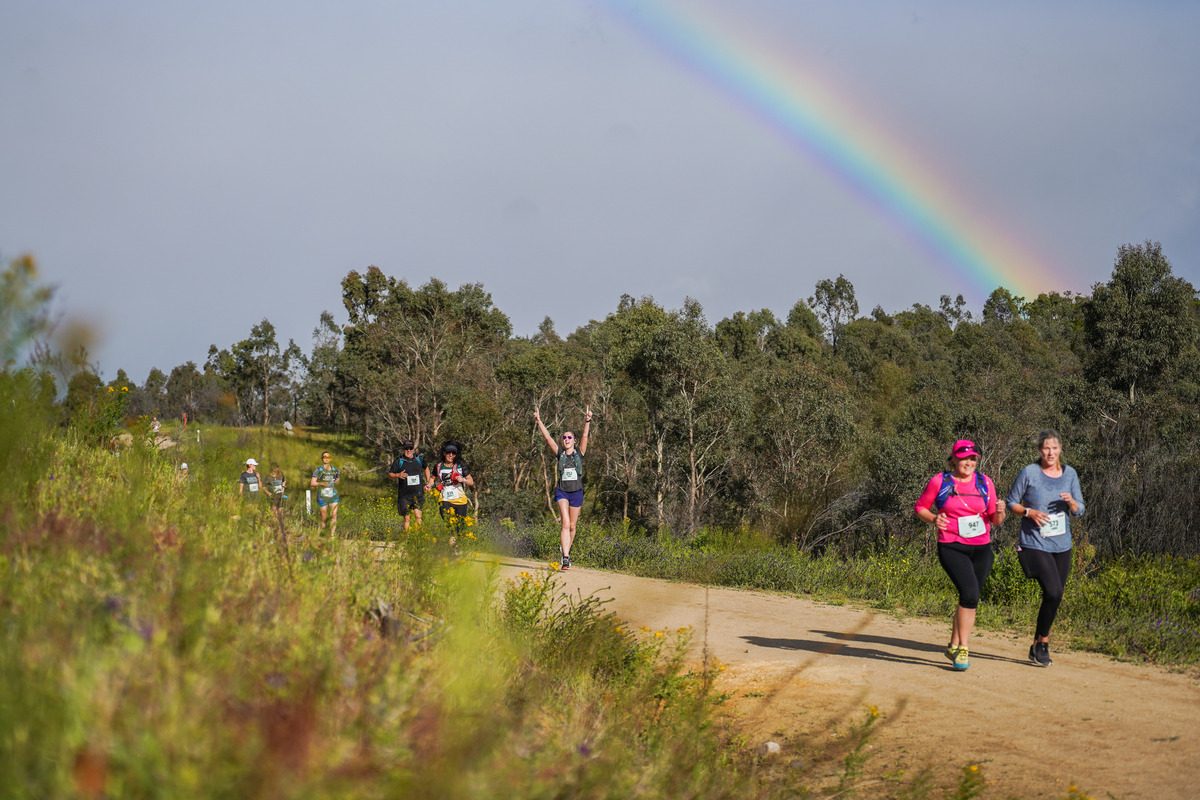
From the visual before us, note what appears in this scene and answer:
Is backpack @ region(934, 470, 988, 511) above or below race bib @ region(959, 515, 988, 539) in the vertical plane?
above

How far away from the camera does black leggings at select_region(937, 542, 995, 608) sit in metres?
7.60

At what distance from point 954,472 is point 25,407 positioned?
21.5 ft

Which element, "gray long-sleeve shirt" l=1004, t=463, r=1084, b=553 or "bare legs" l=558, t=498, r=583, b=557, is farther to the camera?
"bare legs" l=558, t=498, r=583, b=557

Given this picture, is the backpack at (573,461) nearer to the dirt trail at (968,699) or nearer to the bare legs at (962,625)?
the dirt trail at (968,699)

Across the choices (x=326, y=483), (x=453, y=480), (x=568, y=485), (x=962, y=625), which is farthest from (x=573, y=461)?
(x=962, y=625)

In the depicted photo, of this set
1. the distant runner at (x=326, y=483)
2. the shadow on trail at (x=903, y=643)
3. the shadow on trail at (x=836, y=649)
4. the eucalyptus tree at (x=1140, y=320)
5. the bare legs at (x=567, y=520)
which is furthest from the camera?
the eucalyptus tree at (x=1140, y=320)

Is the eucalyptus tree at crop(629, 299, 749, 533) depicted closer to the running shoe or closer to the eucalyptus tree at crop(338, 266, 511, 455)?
the eucalyptus tree at crop(338, 266, 511, 455)

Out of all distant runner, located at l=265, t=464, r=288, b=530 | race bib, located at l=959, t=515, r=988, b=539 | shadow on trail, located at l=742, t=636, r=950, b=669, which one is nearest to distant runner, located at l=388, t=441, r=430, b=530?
distant runner, located at l=265, t=464, r=288, b=530

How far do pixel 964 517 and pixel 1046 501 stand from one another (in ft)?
2.19

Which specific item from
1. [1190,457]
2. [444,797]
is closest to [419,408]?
[1190,457]

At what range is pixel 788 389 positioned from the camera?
4078 centimetres

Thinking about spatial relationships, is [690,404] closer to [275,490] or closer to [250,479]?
[250,479]

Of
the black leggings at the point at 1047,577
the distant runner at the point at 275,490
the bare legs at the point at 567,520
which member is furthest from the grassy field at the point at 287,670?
the bare legs at the point at 567,520

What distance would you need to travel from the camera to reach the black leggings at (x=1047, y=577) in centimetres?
762
